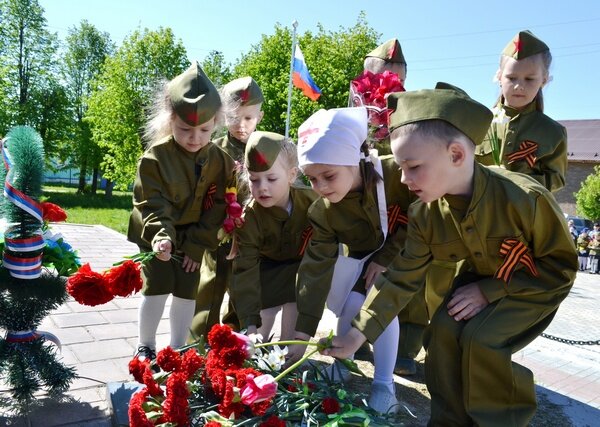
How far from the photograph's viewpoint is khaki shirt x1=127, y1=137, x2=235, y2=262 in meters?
2.85

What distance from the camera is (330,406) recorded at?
5.96 ft

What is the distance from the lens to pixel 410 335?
325 cm

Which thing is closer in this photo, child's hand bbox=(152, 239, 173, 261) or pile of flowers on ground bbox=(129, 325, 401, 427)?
pile of flowers on ground bbox=(129, 325, 401, 427)

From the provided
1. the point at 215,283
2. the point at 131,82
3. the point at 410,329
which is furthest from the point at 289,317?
the point at 131,82

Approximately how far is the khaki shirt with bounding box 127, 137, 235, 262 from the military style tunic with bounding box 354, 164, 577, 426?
122 centimetres

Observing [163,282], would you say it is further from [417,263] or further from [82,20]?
[82,20]

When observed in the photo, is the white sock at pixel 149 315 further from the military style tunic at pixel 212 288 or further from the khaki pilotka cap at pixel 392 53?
the khaki pilotka cap at pixel 392 53

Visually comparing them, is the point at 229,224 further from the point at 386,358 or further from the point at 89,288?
the point at 386,358

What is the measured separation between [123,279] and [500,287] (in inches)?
60.2

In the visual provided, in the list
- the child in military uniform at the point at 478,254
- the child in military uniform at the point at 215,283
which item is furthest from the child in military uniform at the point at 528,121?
the child in military uniform at the point at 215,283

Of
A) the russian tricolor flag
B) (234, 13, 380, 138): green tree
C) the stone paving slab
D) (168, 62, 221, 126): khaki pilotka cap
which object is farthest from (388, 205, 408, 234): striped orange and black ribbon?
(234, 13, 380, 138): green tree

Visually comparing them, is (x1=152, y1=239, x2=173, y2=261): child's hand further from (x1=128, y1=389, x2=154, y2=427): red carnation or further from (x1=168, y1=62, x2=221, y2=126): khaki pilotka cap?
(x1=128, y1=389, x2=154, y2=427): red carnation

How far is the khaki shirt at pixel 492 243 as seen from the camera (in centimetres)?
201

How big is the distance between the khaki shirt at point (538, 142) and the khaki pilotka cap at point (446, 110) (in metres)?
1.19
